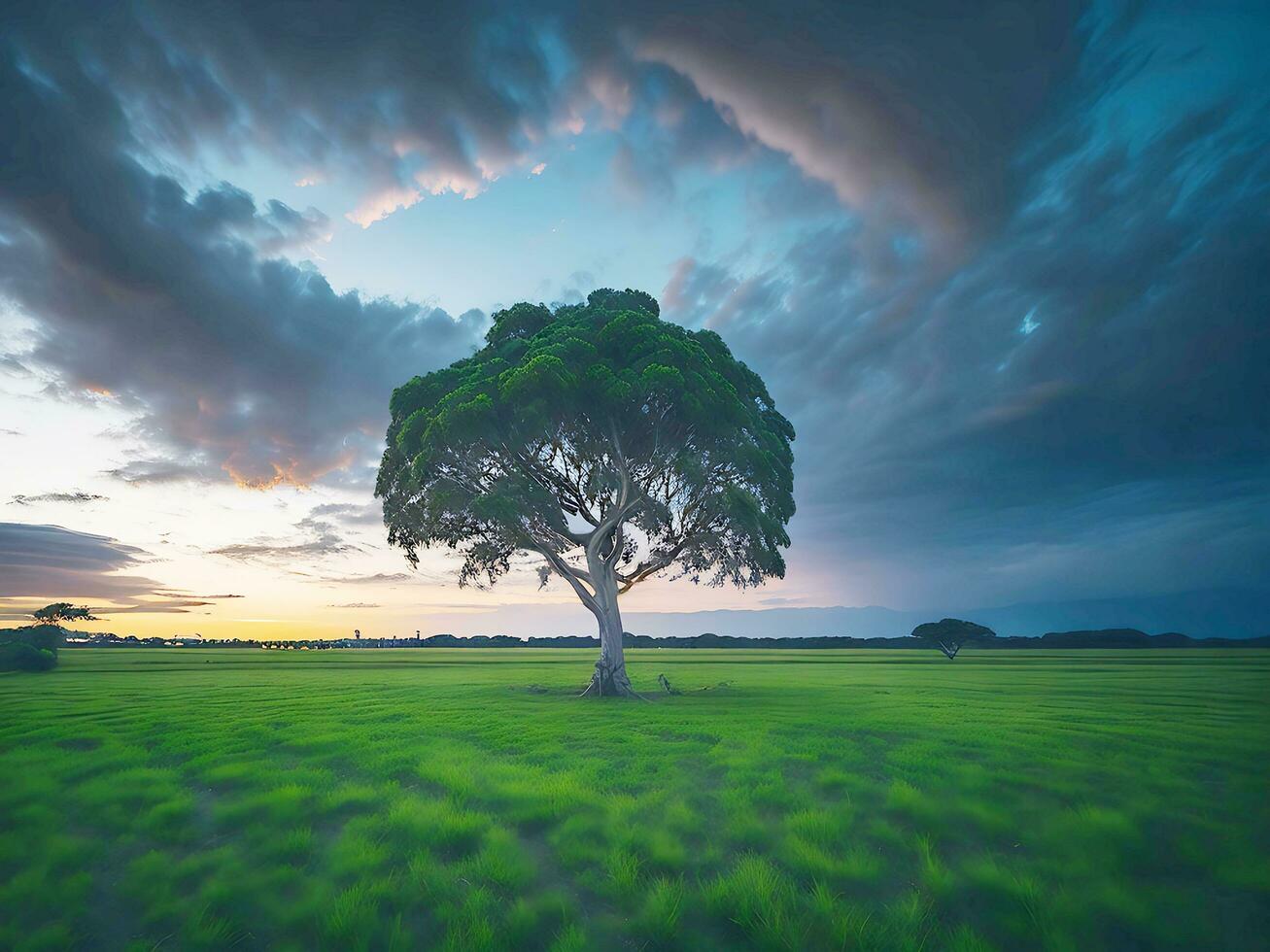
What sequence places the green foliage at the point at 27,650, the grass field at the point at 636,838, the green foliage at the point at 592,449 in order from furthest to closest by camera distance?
the green foliage at the point at 27,650, the green foliage at the point at 592,449, the grass field at the point at 636,838

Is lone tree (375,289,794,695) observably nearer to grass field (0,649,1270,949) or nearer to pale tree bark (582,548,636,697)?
pale tree bark (582,548,636,697)

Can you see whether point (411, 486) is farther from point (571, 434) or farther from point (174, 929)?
point (174, 929)

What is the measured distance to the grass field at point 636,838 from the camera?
626cm

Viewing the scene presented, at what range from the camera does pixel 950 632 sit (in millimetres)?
80625

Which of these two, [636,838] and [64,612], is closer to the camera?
[636,838]

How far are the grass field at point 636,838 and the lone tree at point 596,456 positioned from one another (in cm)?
1318

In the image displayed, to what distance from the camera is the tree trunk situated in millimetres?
27578

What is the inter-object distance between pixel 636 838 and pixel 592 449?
840 inches

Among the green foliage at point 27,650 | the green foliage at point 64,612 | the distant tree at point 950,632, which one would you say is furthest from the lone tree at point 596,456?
the green foliage at point 64,612

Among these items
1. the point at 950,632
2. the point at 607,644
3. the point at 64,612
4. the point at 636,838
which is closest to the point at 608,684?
the point at 607,644

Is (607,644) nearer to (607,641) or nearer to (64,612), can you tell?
(607,641)

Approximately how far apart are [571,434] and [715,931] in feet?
77.0

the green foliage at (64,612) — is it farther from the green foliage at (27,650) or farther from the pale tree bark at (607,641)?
the pale tree bark at (607,641)

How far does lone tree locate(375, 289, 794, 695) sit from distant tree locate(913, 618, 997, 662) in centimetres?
6639
